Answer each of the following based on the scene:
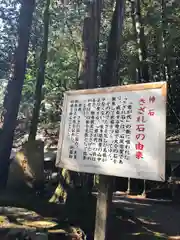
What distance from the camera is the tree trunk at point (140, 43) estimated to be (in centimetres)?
1535

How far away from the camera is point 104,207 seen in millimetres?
3766

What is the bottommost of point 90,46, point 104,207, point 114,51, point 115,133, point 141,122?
point 104,207

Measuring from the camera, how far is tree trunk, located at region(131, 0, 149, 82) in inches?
604

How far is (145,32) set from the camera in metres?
16.3

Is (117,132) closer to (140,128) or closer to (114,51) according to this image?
(140,128)

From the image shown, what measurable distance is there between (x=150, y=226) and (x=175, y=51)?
36.0ft

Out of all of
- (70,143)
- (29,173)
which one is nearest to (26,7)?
(29,173)

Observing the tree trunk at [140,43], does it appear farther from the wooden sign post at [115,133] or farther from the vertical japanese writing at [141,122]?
the vertical japanese writing at [141,122]

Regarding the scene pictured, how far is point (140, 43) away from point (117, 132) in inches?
499

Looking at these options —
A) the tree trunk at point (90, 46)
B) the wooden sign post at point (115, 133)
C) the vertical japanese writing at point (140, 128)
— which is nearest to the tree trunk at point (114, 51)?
the tree trunk at point (90, 46)

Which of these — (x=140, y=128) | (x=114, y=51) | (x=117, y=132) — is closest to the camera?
(x=140, y=128)

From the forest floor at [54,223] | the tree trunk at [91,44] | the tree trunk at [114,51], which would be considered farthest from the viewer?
the tree trunk at [114,51]

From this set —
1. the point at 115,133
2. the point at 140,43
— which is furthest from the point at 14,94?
the point at 140,43

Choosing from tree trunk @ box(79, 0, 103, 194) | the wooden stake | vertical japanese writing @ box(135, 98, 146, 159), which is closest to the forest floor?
the wooden stake
